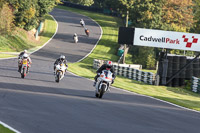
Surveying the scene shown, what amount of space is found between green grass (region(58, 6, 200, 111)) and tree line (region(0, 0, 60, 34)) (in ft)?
30.7

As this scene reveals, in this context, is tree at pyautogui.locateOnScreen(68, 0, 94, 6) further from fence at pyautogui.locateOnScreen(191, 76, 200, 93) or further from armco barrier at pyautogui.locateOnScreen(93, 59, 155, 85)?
fence at pyautogui.locateOnScreen(191, 76, 200, 93)

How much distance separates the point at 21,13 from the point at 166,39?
25.9 metres

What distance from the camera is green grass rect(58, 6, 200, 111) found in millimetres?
27652

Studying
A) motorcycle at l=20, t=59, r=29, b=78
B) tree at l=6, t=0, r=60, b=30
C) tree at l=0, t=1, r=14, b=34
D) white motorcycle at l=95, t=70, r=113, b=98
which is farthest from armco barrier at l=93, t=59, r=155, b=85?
tree at l=6, t=0, r=60, b=30

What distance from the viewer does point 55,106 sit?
14.3 metres

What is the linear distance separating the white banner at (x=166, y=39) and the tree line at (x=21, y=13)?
2097 centimetres

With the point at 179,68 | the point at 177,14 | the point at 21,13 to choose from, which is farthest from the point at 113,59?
the point at 177,14

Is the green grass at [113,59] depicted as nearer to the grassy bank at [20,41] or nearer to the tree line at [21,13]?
the grassy bank at [20,41]

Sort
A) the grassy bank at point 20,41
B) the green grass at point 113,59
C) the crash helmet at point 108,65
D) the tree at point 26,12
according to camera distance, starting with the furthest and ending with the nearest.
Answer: the tree at point 26,12
the grassy bank at point 20,41
the green grass at point 113,59
the crash helmet at point 108,65

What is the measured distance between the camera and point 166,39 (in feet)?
104

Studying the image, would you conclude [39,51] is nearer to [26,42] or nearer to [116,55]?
[26,42]

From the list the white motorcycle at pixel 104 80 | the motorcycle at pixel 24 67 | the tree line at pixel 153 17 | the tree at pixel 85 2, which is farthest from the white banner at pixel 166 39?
the tree at pixel 85 2

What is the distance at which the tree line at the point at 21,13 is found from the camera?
4741 centimetres

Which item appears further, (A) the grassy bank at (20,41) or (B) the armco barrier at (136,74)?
(A) the grassy bank at (20,41)
